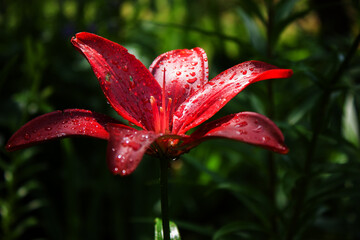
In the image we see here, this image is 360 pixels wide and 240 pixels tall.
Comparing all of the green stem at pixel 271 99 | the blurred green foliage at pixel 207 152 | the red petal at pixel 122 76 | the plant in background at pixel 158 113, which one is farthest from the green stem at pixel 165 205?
the green stem at pixel 271 99

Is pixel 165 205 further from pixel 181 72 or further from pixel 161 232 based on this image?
pixel 181 72

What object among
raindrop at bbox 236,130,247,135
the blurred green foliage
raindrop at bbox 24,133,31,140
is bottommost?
the blurred green foliage

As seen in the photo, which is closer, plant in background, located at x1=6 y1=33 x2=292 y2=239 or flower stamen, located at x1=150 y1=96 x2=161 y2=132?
plant in background, located at x1=6 y1=33 x2=292 y2=239

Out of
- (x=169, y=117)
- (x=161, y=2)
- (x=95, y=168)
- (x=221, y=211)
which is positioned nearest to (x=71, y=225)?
(x=95, y=168)

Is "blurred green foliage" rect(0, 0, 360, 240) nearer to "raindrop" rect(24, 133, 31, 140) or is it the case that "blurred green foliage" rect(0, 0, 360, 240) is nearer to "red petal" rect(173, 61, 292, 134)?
"red petal" rect(173, 61, 292, 134)

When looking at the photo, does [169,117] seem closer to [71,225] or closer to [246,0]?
[246,0]

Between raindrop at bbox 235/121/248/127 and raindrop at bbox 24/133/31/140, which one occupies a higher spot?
raindrop at bbox 235/121/248/127

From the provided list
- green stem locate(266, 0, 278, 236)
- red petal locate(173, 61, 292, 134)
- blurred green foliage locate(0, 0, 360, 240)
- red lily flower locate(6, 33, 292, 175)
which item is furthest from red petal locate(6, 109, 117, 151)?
green stem locate(266, 0, 278, 236)

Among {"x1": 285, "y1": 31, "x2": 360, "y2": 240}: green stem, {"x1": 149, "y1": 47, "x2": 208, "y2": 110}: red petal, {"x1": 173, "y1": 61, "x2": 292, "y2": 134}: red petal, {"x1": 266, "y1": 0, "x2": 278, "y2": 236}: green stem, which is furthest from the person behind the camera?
{"x1": 266, "y1": 0, "x2": 278, "y2": 236}: green stem
